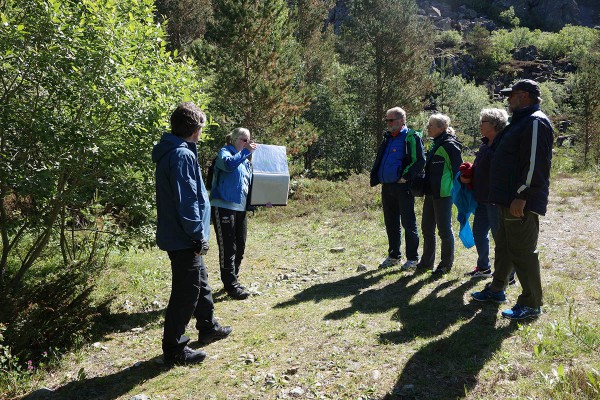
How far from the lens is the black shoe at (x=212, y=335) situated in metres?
4.55

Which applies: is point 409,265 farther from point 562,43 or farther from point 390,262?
point 562,43

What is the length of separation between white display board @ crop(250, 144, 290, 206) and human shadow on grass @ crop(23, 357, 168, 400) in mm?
2923

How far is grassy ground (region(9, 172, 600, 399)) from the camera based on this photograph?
3.46 meters

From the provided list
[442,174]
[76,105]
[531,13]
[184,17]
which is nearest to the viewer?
[76,105]

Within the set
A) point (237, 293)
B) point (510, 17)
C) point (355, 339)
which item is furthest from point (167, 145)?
point (510, 17)

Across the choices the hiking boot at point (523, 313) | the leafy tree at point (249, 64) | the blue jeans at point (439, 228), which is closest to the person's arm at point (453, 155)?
the blue jeans at point (439, 228)

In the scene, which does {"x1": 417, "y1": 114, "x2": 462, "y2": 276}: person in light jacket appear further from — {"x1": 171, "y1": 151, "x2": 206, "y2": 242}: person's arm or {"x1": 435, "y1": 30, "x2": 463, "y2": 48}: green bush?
{"x1": 435, "y1": 30, "x2": 463, "y2": 48}: green bush

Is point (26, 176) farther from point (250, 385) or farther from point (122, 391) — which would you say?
point (250, 385)

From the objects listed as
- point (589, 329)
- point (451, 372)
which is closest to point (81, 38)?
point (451, 372)

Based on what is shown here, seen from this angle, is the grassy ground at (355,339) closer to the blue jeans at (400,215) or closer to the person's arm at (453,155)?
the blue jeans at (400,215)

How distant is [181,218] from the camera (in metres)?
3.80

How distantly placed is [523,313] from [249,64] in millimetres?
13298

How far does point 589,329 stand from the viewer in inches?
153

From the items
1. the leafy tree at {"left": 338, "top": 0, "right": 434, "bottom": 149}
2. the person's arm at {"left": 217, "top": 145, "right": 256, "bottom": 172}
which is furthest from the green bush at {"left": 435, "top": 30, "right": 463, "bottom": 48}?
the person's arm at {"left": 217, "top": 145, "right": 256, "bottom": 172}
